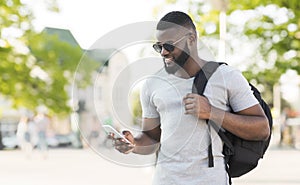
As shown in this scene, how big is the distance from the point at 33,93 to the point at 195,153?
67.9 ft

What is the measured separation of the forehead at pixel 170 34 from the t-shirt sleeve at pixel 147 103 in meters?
0.25

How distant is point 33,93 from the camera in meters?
23.2

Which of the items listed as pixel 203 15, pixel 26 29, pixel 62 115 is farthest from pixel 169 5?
pixel 62 115

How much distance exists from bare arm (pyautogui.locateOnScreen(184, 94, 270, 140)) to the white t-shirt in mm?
44

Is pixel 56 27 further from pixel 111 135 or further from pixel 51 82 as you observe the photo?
pixel 111 135

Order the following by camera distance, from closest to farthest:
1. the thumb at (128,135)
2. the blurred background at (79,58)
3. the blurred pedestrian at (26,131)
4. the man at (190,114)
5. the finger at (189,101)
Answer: the finger at (189,101) < the man at (190,114) < the thumb at (128,135) < the blurred background at (79,58) < the blurred pedestrian at (26,131)

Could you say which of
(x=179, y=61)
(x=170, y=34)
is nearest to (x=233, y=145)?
(x=179, y=61)

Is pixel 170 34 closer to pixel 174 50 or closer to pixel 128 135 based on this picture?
pixel 174 50

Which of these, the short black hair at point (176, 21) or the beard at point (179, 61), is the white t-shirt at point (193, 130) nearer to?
the beard at point (179, 61)

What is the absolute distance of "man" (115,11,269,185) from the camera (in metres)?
2.79

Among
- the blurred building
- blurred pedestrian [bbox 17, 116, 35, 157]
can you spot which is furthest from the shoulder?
blurred pedestrian [bbox 17, 116, 35, 157]

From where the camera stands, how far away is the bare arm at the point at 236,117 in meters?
2.68

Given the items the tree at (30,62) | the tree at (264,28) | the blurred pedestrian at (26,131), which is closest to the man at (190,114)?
the tree at (30,62)

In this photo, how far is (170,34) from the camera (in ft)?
9.29
